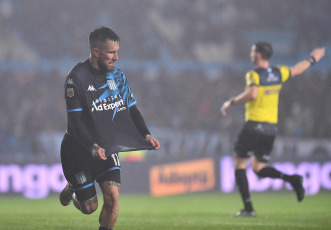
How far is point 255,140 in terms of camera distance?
804 cm

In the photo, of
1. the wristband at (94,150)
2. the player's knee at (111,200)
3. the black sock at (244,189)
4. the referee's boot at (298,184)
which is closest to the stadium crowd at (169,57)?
the black sock at (244,189)

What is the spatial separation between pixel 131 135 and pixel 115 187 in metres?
0.51

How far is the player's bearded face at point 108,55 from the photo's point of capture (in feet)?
17.0

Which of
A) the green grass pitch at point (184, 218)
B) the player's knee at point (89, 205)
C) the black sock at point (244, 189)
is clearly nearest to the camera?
the player's knee at point (89, 205)

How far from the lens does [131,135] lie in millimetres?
5324

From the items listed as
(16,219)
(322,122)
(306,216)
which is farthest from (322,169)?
(16,219)

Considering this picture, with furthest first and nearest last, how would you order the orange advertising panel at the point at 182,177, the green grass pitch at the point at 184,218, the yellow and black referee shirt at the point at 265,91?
1. the orange advertising panel at the point at 182,177
2. the yellow and black referee shirt at the point at 265,91
3. the green grass pitch at the point at 184,218

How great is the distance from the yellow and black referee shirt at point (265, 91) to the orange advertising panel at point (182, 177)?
20.7ft

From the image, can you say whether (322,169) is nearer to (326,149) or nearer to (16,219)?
(326,149)

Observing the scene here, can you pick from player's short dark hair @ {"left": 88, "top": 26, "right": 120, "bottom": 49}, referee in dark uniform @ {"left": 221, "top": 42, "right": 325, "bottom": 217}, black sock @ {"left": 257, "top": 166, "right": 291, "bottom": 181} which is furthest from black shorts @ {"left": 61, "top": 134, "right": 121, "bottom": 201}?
black sock @ {"left": 257, "top": 166, "right": 291, "bottom": 181}

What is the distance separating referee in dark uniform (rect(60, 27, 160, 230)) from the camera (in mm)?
5098

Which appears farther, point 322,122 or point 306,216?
point 322,122

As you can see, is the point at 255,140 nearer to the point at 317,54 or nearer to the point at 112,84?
the point at 317,54

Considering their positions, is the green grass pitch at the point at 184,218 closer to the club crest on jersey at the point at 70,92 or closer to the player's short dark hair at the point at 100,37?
the club crest on jersey at the point at 70,92
